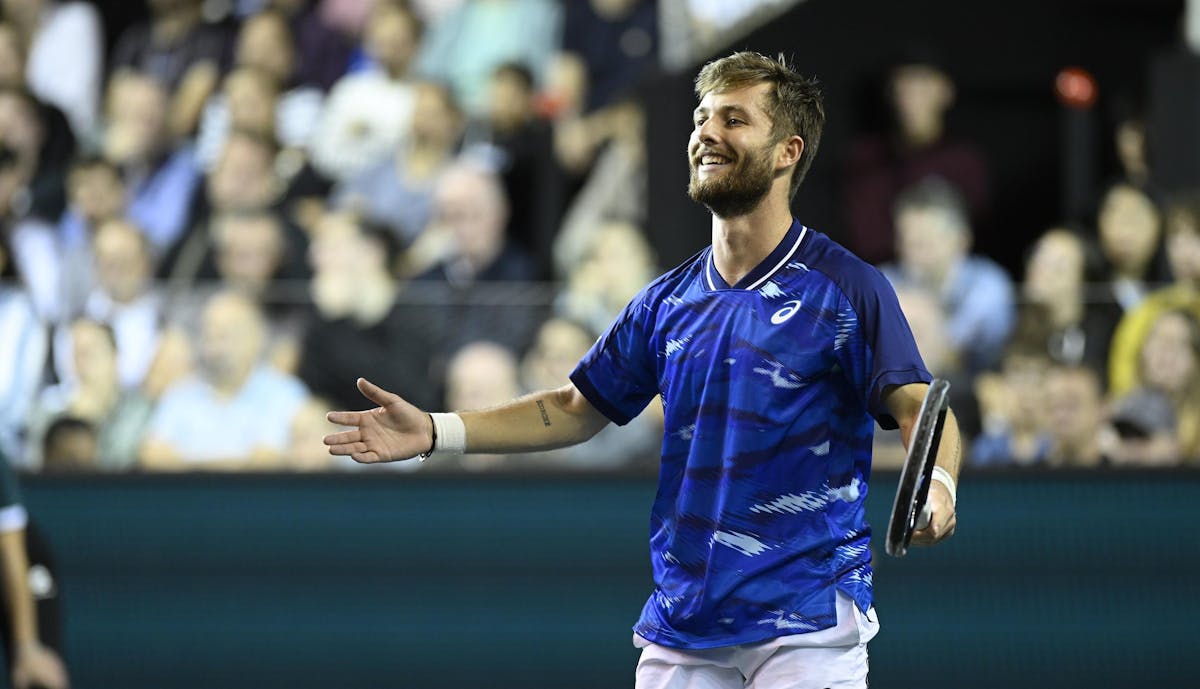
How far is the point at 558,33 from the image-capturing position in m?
10.6

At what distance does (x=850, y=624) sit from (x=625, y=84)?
6338 millimetres

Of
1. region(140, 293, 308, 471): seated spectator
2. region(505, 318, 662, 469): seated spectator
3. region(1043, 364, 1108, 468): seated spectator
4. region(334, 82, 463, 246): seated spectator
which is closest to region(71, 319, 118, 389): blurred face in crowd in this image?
region(140, 293, 308, 471): seated spectator

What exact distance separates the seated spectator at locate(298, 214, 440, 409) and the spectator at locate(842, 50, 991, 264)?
8.42 feet

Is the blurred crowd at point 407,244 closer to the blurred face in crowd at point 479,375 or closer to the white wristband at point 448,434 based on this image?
the blurred face in crowd at point 479,375

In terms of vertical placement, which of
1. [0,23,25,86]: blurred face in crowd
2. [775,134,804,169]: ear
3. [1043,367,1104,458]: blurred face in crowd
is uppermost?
[0,23,25,86]: blurred face in crowd

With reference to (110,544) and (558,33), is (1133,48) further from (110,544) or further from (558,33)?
(110,544)

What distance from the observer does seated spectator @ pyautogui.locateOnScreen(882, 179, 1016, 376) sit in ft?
24.1

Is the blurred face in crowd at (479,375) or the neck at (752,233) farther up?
the neck at (752,233)

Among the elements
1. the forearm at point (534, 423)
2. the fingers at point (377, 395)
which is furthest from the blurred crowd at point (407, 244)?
the fingers at point (377, 395)

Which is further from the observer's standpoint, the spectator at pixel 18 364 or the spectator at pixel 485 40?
the spectator at pixel 485 40

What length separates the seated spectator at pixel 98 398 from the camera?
7.55 meters

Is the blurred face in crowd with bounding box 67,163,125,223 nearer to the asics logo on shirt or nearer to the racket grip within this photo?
the asics logo on shirt

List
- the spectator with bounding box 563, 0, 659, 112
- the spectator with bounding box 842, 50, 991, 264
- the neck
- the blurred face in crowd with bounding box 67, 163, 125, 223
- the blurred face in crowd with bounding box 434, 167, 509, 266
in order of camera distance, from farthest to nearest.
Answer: the spectator with bounding box 563, 0, 659, 112 → the blurred face in crowd with bounding box 67, 163, 125, 223 → the spectator with bounding box 842, 50, 991, 264 → the blurred face in crowd with bounding box 434, 167, 509, 266 → the neck

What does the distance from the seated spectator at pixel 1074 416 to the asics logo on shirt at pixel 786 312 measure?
3.31m
